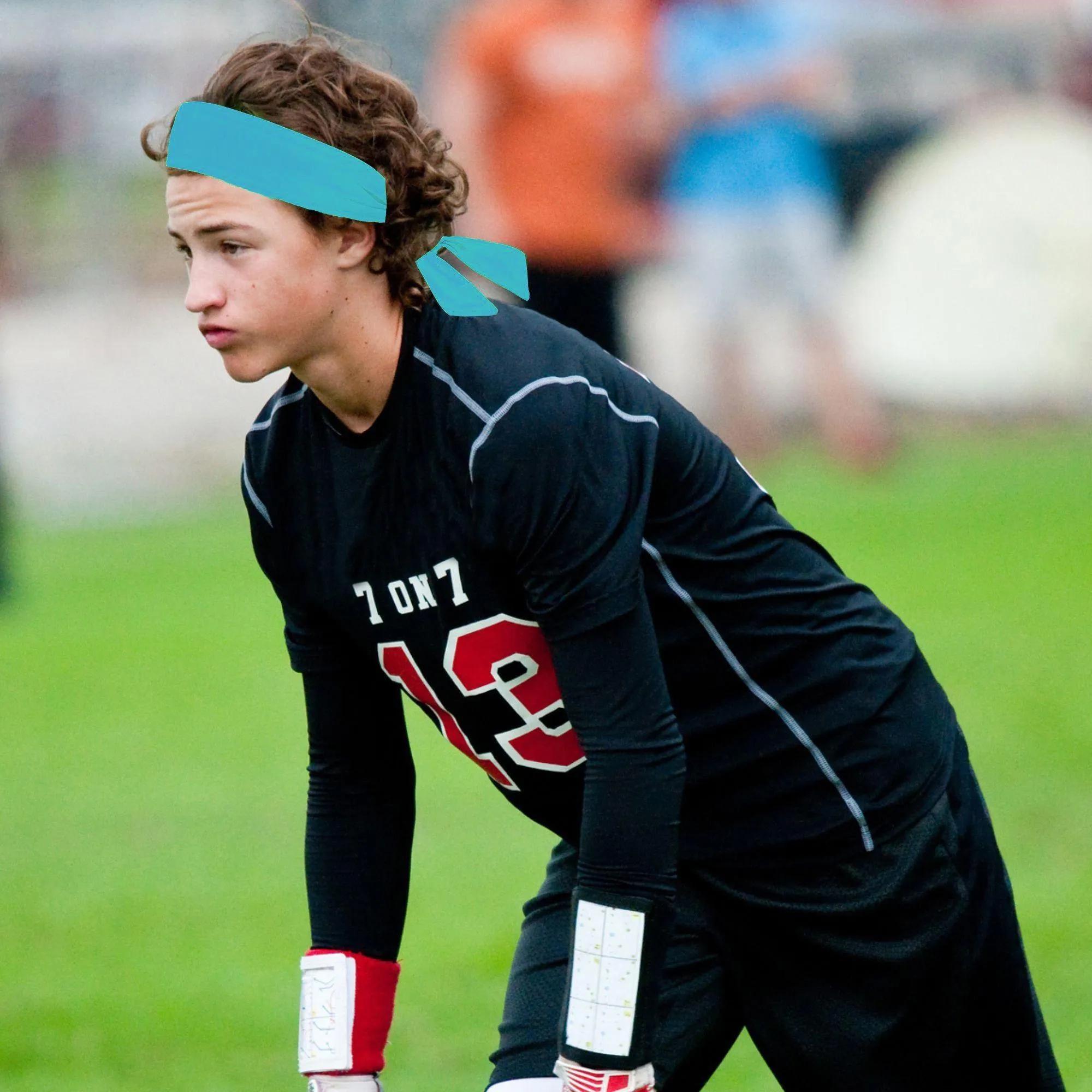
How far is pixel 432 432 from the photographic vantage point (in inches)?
85.3

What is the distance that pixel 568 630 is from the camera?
2.10 metres

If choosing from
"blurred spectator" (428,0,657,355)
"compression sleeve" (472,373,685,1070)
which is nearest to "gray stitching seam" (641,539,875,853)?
"compression sleeve" (472,373,685,1070)

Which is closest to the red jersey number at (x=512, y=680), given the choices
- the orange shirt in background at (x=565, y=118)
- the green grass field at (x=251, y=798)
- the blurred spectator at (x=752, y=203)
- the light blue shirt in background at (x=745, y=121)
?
the green grass field at (x=251, y=798)

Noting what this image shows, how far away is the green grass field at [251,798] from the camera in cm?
434

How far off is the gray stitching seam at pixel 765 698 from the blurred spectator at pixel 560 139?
21.4 feet

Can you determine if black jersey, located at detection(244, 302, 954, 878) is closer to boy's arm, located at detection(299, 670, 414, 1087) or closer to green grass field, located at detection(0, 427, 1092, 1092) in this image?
boy's arm, located at detection(299, 670, 414, 1087)

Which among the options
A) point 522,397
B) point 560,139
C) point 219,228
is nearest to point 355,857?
point 522,397

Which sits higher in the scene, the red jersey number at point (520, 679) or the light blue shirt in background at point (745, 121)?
the light blue shirt in background at point (745, 121)

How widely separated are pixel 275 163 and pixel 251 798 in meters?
4.32

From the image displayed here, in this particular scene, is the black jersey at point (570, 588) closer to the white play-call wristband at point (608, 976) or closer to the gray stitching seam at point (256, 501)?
the gray stitching seam at point (256, 501)

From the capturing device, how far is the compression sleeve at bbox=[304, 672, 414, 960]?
2.53 meters

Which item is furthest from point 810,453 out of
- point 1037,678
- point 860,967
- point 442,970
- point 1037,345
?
point 860,967

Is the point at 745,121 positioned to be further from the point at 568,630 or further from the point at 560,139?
the point at 568,630

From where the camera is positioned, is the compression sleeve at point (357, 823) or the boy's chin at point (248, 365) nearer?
the boy's chin at point (248, 365)
